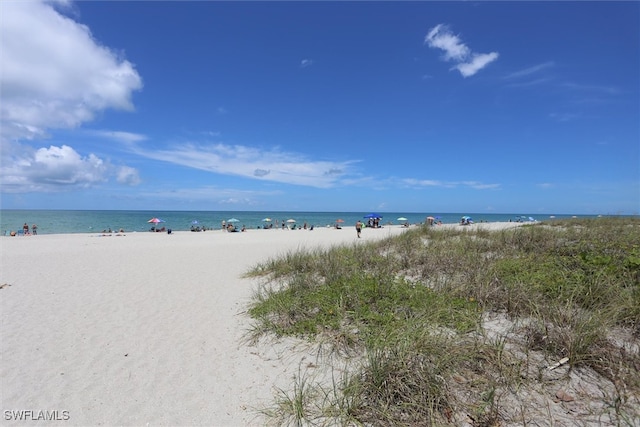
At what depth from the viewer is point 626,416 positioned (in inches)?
107

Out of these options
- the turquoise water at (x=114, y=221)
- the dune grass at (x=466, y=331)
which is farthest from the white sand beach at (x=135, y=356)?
the turquoise water at (x=114, y=221)

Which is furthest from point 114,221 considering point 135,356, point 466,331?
point 466,331

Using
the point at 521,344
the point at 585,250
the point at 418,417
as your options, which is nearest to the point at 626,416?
the point at 521,344

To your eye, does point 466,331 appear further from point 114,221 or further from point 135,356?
point 114,221

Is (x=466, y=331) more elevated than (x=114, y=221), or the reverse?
(x=114, y=221)

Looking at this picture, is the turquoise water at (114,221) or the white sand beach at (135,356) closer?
the white sand beach at (135,356)

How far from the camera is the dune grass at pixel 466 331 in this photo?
3.00m

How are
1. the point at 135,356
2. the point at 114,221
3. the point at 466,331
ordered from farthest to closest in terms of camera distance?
1. the point at 114,221
2. the point at 135,356
3. the point at 466,331

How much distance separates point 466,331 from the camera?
4.16 meters

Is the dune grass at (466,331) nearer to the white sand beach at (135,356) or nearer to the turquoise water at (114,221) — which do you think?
the white sand beach at (135,356)

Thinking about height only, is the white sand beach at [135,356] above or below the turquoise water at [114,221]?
below

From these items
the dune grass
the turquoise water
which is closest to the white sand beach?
the dune grass

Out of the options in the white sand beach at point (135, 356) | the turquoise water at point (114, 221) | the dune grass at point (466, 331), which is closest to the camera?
the dune grass at point (466, 331)

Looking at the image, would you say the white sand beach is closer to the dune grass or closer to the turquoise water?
the dune grass
